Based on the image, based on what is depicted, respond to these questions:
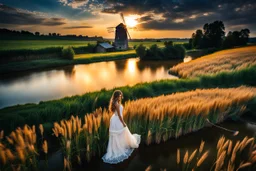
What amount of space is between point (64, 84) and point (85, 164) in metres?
15.2

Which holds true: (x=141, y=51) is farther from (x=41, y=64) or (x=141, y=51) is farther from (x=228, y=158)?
(x=228, y=158)

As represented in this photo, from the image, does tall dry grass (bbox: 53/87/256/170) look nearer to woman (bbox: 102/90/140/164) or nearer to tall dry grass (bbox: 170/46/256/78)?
woman (bbox: 102/90/140/164)

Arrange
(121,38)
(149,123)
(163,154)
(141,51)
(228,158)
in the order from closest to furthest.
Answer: (228,158) < (163,154) < (149,123) < (141,51) < (121,38)

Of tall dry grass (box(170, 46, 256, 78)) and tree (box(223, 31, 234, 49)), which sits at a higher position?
tree (box(223, 31, 234, 49))

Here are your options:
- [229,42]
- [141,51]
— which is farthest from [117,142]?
[229,42]

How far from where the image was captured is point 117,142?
454cm

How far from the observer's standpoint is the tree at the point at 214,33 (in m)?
60.8

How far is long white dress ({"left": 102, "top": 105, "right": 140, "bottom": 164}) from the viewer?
4453 mm

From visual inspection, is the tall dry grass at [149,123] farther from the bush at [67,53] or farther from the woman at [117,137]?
the bush at [67,53]

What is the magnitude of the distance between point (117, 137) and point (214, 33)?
6744 cm

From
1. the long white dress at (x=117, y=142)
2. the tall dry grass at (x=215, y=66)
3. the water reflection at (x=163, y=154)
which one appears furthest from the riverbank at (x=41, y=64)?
the long white dress at (x=117, y=142)

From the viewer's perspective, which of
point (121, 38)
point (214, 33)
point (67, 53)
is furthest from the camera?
point (121, 38)

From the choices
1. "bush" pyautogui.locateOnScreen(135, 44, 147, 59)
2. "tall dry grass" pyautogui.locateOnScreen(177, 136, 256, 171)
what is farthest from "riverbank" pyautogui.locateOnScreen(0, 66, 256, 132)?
"bush" pyautogui.locateOnScreen(135, 44, 147, 59)

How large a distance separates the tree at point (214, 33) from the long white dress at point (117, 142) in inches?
2617
